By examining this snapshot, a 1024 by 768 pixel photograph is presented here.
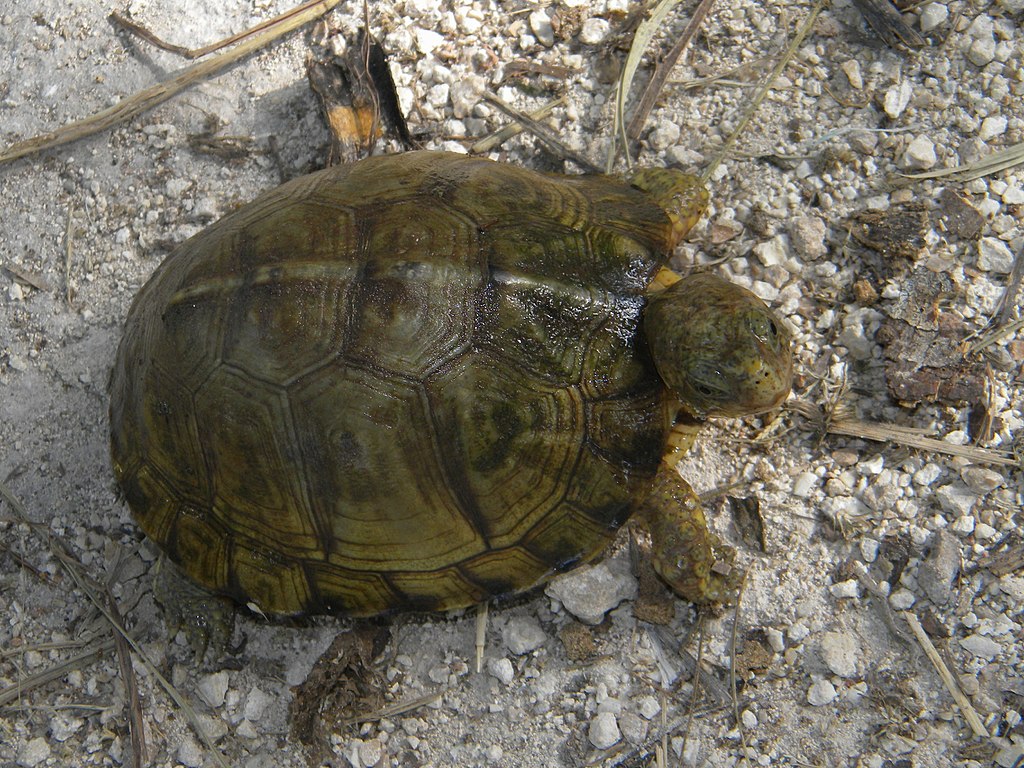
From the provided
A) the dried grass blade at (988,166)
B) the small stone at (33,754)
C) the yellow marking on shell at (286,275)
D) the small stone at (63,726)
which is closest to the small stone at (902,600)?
the dried grass blade at (988,166)

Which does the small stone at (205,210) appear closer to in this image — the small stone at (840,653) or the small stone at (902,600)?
the small stone at (840,653)

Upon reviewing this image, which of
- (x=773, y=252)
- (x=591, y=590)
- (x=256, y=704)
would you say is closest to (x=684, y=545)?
(x=591, y=590)

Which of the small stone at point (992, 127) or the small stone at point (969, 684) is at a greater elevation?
the small stone at point (992, 127)

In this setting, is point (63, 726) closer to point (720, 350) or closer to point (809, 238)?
point (720, 350)

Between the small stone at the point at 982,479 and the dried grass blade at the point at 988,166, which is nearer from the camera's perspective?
the small stone at the point at 982,479

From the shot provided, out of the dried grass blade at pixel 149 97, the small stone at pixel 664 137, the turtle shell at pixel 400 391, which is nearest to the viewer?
the turtle shell at pixel 400 391

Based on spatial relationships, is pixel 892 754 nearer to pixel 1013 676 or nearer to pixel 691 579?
pixel 1013 676

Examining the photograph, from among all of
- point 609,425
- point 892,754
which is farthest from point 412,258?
point 892,754
